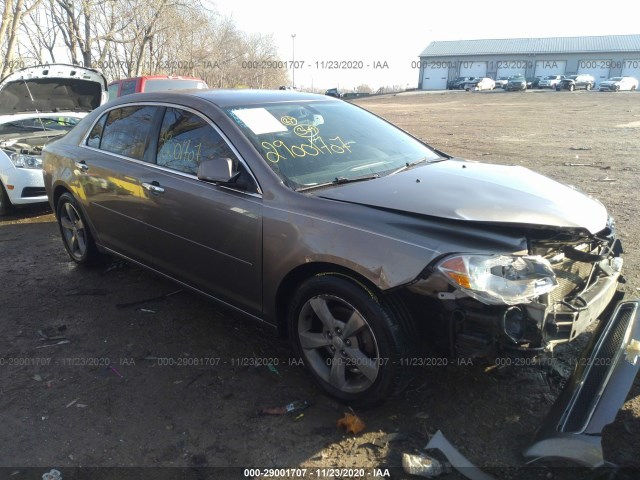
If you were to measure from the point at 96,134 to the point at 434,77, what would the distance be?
72.8 metres

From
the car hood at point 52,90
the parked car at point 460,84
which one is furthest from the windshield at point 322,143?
the parked car at point 460,84

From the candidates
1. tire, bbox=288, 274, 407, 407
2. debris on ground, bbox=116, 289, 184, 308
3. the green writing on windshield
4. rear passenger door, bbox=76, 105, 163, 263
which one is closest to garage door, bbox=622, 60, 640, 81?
the green writing on windshield

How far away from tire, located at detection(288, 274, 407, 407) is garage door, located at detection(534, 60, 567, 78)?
72.7 meters

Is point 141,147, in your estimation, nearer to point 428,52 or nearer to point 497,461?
point 497,461

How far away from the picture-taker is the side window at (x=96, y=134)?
4.49 meters

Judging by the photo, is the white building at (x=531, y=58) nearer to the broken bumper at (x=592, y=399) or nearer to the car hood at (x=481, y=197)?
the car hood at (x=481, y=197)

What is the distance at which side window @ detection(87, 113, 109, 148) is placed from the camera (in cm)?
449

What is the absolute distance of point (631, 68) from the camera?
6166 centimetres

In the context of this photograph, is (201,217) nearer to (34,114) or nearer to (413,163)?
(413,163)

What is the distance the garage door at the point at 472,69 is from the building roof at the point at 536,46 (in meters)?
1.51

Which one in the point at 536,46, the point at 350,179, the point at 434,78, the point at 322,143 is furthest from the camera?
the point at 434,78

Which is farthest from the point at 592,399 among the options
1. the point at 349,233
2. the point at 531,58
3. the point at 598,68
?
the point at 531,58

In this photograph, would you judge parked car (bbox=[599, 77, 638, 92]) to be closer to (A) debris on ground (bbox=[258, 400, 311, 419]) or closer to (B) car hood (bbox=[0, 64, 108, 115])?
(B) car hood (bbox=[0, 64, 108, 115])

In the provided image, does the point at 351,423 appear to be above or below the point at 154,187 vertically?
below
